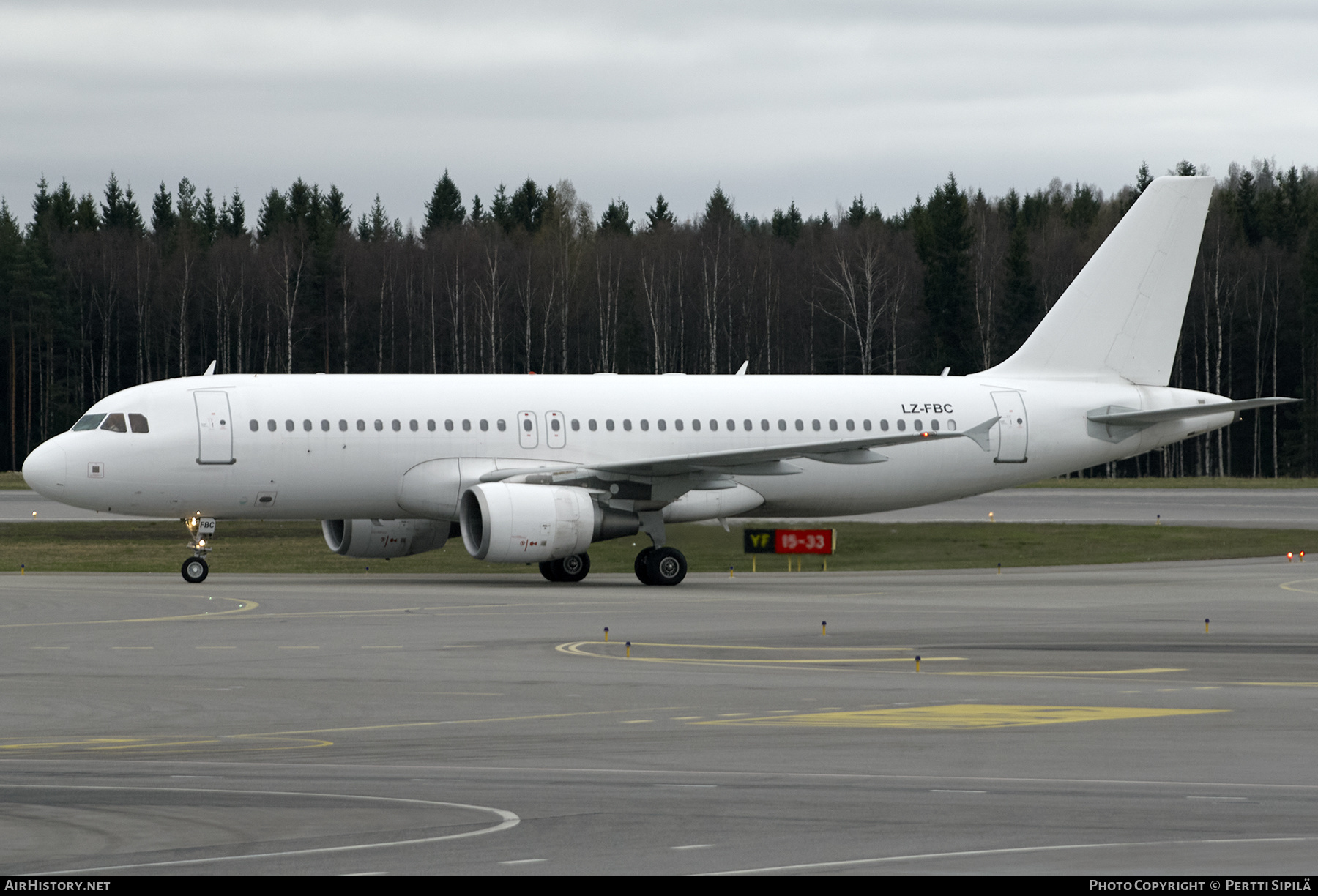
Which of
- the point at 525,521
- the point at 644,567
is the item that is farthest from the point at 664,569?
the point at 525,521

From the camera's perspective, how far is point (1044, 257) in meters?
115

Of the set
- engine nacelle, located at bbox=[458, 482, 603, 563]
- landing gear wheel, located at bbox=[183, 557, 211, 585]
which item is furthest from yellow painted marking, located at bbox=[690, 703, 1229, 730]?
landing gear wheel, located at bbox=[183, 557, 211, 585]

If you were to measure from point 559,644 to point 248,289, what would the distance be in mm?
97453

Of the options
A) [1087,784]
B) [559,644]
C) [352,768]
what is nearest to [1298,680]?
[1087,784]

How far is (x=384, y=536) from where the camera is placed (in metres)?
36.3

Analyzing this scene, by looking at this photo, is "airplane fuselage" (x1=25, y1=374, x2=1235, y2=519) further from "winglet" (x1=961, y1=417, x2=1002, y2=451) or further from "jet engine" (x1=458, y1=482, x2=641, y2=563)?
"jet engine" (x1=458, y1=482, x2=641, y2=563)

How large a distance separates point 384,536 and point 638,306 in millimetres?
79043

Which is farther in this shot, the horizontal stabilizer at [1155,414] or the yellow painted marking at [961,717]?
the horizontal stabilizer at [1155,414]

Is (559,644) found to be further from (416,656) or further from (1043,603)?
(1043,603)

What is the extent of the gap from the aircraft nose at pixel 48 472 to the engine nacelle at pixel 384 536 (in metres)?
5.55

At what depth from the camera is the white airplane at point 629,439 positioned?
3344 centimetres

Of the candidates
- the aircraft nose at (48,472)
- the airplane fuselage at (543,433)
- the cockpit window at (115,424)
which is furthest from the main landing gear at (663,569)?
the aircraft nose at (48,472)

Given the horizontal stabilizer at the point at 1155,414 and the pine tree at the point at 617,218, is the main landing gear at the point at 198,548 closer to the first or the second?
the horizontal stabilizer at the point at 1155,414

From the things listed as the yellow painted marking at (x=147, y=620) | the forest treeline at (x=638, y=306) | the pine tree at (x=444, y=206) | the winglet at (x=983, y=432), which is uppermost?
the pine tree at (x=444, y=206)
